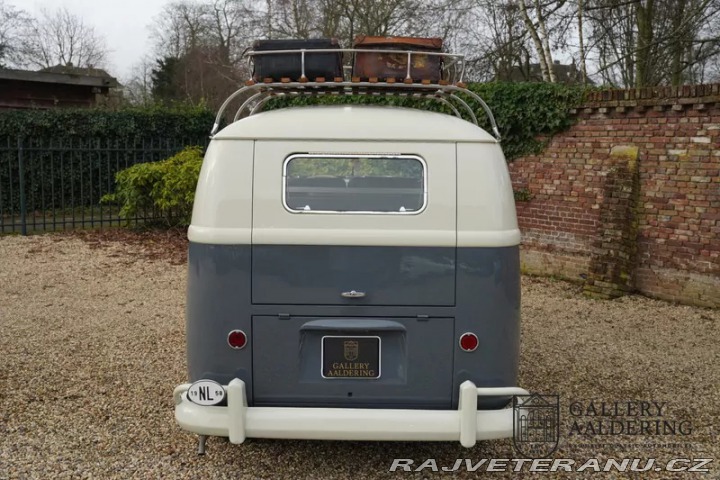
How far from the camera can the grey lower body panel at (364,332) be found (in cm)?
347

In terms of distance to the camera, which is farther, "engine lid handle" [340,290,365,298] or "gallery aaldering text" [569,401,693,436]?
"gallery aaldering text" [569,401,693,436]

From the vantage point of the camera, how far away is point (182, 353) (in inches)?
243

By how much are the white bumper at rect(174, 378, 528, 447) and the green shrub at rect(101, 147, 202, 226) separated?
29.9ft

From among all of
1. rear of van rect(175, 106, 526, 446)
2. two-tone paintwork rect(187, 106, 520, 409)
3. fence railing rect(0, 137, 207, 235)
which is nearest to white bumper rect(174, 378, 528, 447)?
rear of van rect(175, 106, 526, 446)

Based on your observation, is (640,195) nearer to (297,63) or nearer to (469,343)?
(469,343)

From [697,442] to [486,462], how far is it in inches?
60.0

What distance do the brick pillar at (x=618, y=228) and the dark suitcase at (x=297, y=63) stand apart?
558 centimetres

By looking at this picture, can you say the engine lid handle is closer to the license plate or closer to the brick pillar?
the license plate

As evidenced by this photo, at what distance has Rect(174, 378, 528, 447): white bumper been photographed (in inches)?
133

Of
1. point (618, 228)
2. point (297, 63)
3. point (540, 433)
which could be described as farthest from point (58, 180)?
point (540, 433)

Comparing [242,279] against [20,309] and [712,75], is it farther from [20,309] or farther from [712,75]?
[712,75]

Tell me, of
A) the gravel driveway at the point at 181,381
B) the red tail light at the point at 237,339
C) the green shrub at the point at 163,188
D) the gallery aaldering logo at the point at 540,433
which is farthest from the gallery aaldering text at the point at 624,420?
the green shrub at the point at 163,188

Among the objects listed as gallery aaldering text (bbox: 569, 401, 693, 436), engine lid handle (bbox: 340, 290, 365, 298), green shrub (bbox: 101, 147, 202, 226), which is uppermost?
green shrub (bbox: 101, 147, 202, 226)

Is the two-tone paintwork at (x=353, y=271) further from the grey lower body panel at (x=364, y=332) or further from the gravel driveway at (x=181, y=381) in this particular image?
the gravel driveway at (x=181, y=381)
